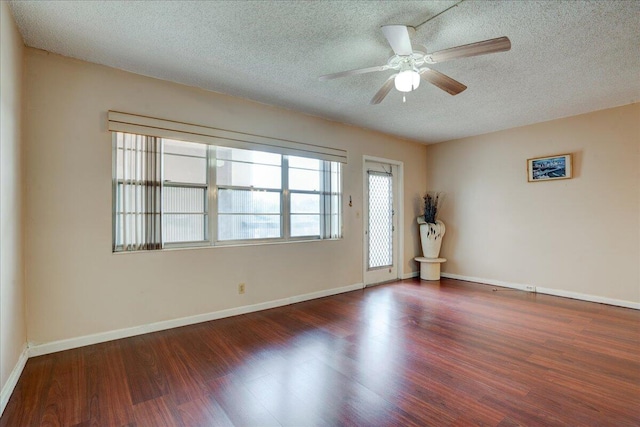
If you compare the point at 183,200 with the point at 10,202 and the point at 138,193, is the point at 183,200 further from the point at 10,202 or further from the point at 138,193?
the point at 10,202

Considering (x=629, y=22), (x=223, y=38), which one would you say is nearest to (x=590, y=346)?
(x=629, y=22)

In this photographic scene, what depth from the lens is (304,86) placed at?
10.3ft

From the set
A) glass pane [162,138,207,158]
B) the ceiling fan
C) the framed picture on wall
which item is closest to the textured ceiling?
the ceiling fan

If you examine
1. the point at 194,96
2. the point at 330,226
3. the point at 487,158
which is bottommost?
the point at 330,226

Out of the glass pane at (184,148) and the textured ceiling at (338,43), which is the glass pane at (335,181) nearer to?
the textured ceiling at (338,43)

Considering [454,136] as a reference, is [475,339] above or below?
below

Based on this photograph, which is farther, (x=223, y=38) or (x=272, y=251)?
(x=272, y=251)

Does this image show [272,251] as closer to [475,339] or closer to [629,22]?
[475,339]

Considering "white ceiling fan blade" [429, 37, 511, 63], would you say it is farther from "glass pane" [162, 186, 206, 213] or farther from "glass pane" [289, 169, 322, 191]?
"glass pane" [162, 186, 206, 213]

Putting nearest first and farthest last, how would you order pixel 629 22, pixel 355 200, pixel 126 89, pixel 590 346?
pixel 629 22 → pixel 590 346 → pixel 126 89 → pixel 355 200

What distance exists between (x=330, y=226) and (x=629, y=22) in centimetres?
339

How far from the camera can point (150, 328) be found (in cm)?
287

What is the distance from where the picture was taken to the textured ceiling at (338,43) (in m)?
1.96

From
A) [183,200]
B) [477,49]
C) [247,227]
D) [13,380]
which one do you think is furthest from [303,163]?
[13,380]
